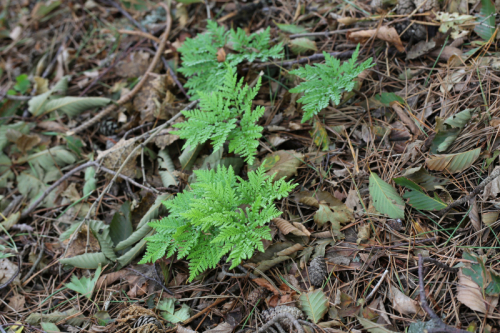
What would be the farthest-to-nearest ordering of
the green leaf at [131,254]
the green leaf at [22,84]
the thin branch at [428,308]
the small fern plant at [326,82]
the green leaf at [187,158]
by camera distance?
the green leaf at [22,84], the green leaf at [187,158], the green leaf at [131,254], the small fern plant at [326,82], the thin branch at [428,308]

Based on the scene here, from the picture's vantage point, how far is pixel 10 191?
3100 mm

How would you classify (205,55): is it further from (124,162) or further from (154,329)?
(154,329)

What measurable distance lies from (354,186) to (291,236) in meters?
0.58

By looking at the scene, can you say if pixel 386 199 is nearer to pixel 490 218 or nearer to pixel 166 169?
pixel 490 218

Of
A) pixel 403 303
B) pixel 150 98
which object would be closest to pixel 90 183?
pixel 150 98

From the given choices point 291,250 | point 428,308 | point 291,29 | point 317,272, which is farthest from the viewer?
point 291,29

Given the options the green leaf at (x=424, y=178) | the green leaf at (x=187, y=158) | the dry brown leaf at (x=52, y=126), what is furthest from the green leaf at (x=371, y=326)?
the dry brown leaf at (x=52, y=126)

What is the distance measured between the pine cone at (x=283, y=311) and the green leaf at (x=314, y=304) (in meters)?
0.05

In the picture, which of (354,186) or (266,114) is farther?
(266,114)

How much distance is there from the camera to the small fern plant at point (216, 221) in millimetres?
1933

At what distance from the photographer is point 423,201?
2006mm

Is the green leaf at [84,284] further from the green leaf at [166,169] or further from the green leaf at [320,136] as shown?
the green leaf at [320,136]

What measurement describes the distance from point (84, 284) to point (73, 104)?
184 centimetres

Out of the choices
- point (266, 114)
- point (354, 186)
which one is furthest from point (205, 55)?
point (354, 186)
